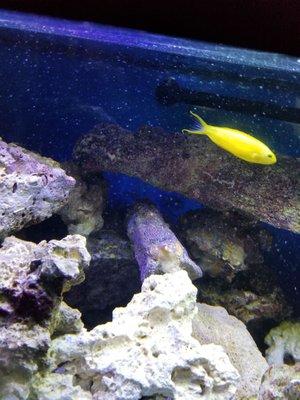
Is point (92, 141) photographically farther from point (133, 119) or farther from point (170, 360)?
point (170, 360)

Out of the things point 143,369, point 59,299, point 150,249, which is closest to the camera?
point 59,299

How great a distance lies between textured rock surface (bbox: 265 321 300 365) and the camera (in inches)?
165

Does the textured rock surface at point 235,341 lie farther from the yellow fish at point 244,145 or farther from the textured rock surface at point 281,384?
the yellow fish at point 244,145

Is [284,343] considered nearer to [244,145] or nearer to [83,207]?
[244,145]

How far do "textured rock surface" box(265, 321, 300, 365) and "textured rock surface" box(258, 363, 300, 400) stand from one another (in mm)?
1967

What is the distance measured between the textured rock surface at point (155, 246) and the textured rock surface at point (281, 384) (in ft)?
4.28

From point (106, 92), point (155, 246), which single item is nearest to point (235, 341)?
point (155, 246)

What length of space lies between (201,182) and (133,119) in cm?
173

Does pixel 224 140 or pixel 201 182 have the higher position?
pixel 224 140

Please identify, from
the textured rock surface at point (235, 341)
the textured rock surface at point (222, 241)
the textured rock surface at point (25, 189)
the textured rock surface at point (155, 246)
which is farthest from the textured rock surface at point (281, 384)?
the textured rock surface at point (222, 241)

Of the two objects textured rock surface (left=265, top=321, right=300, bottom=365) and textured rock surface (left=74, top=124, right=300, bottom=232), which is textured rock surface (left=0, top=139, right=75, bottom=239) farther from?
textured rock surface (left=265, top=321, right=300, bottom=365)

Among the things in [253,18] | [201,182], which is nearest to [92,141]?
[201,182]

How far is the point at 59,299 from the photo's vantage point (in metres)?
1.83

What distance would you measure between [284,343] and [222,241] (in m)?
1.22
